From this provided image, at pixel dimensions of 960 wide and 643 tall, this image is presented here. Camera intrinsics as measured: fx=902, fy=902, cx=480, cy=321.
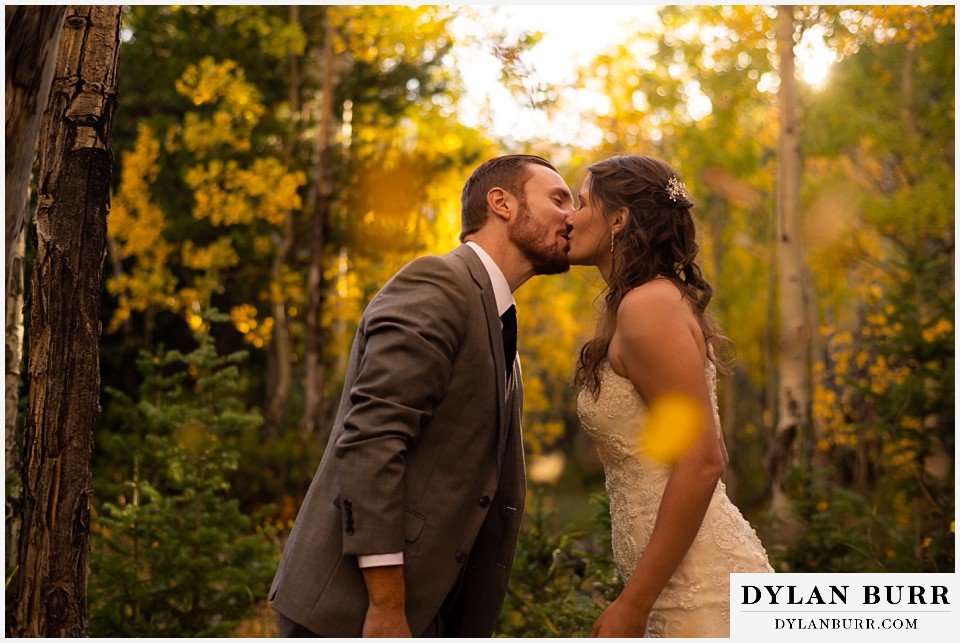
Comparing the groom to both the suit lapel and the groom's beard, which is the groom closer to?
the suit lapel

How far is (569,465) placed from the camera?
18.0 meters

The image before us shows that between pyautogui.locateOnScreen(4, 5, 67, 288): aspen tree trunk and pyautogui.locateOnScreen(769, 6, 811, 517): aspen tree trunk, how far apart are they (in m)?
7.03

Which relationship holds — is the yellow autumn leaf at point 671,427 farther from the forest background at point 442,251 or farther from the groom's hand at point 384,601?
the forest background at point 442,251

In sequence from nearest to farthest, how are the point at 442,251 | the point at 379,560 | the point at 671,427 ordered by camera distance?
the point at 379,560
the point at 671,427
the point at 442,251

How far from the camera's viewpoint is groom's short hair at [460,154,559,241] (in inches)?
121

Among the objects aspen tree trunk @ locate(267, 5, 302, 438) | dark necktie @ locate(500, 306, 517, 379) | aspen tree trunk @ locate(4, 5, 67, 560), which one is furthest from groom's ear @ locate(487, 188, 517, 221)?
aspen tree trunk @ locate(267, 5, 302, 438)

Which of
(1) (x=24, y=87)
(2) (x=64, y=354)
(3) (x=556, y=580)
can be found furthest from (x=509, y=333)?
(3) (x=556, y=580)

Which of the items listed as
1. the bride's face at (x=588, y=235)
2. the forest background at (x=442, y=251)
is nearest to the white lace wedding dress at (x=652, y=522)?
the bride's face at (x=588, y=235)

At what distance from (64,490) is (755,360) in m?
20.4

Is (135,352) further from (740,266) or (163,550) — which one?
(740,266)

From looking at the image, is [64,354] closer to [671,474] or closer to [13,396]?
[13,396]

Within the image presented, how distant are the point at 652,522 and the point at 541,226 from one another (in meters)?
1.02

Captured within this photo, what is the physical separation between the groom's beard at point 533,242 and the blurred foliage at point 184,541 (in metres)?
2.67

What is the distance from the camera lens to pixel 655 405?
8.52ft
